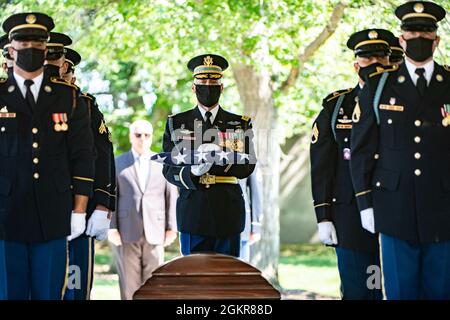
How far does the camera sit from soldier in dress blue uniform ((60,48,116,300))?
7941 mm

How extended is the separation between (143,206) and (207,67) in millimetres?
2461

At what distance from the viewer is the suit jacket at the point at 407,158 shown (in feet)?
23.6

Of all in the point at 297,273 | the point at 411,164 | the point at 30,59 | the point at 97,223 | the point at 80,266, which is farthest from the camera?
the point at 297,273

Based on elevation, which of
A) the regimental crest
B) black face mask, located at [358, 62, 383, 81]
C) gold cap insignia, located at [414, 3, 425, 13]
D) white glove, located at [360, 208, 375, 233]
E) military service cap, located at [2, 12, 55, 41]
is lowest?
white glove, located at [360, 208, 375, 233]

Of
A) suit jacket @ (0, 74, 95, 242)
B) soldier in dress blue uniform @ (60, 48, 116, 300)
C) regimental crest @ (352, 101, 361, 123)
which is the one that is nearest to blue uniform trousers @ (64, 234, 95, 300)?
soldier in dress blue uniform @ (60, 48, 116, 300)

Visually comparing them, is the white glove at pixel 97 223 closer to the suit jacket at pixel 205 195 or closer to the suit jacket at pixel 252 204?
the suit jacket at pixel 205 195

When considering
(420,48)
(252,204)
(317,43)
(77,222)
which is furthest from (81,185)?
(317,43)

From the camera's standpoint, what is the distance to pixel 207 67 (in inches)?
324

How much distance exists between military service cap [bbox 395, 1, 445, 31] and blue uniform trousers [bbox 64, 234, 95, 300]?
2.85 meters

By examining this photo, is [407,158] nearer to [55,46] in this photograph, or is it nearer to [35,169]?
[35,169]

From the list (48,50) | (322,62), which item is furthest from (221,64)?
(322,62)

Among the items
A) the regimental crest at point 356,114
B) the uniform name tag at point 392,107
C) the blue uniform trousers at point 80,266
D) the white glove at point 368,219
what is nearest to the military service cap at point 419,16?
the uniform name tag at point 392,107

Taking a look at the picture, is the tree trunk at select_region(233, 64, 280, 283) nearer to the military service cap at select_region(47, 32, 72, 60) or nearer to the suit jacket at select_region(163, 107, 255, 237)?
the suit jacket at select_region(163, 107, 255, 237)

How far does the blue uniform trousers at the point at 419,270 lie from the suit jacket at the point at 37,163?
2.11m
